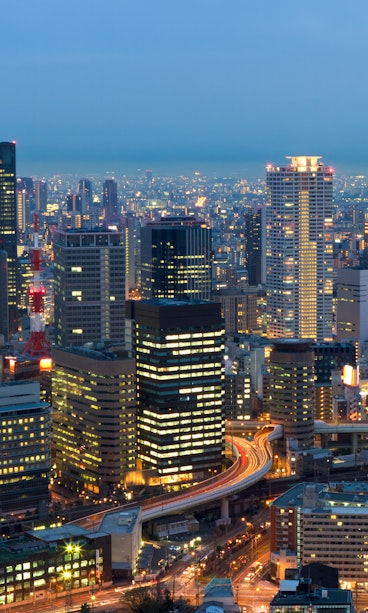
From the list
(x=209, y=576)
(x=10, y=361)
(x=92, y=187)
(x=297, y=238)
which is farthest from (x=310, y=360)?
(x=92, y=187)

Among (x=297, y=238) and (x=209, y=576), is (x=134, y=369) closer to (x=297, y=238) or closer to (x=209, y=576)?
(x=209, y=576)

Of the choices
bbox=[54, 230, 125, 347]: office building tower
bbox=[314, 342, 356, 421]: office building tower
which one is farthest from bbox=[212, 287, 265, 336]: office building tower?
bbox=[314, 342, 356, 421]: office building tower

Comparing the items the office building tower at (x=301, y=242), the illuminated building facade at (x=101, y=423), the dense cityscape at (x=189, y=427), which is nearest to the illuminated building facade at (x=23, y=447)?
the dense cityscape at (x=189, y=427)

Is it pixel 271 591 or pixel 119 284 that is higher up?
pixel 119 284

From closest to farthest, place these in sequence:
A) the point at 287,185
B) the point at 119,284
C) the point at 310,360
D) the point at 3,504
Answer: the point at 3,504 < the point at 310,360 < the point at 119,284 < the point at 287,185

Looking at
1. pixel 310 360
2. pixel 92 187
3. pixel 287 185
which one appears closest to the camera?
pixel 310 360

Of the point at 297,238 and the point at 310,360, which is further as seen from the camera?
the point at 297,238

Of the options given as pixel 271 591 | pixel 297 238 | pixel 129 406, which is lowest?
pixel 271 591

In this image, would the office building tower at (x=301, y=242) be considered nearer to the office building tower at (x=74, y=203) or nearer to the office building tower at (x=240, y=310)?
the office building tower at (x=240, y=310)
